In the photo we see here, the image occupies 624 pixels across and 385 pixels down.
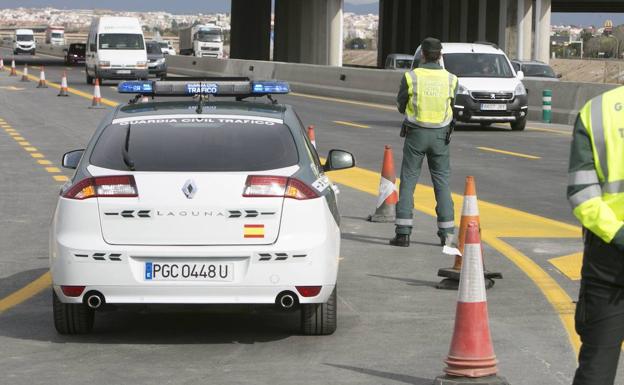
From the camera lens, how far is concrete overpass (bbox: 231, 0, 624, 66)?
61188mm

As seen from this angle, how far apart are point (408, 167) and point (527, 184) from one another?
→ 669 cm

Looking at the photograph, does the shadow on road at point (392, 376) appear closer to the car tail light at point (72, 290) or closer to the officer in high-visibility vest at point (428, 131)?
the car tail light at point (72, 290)

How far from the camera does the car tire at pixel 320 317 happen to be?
A: 337 inches

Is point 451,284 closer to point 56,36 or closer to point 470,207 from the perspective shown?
point 470,207

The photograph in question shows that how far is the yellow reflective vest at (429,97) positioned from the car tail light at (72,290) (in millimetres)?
5122

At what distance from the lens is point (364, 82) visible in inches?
1676

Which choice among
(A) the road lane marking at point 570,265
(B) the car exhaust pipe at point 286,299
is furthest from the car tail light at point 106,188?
(A) the road lane marking at point 570,265

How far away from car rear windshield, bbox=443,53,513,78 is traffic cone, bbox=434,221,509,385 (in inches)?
909

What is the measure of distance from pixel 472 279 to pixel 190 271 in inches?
69.2

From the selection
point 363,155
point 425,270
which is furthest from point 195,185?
point 363,155

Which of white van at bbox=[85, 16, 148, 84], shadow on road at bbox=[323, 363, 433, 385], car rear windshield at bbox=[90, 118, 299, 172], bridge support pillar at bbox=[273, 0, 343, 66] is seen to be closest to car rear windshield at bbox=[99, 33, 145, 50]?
white van at bbox=[85, 16, 148, 84]

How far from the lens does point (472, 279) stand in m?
7.09

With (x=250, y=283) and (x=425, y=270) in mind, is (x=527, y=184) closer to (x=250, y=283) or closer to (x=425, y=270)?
(x=425, y=270)

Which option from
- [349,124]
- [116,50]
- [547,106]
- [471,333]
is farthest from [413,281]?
[116,50]
